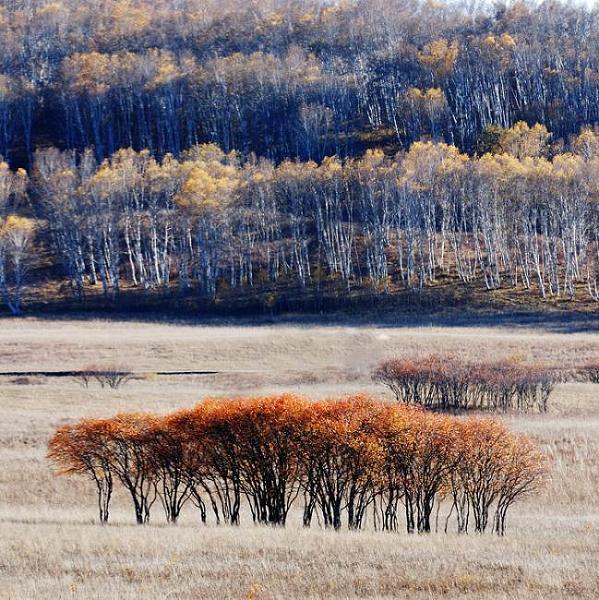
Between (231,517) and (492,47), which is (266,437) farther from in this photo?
(492,47)

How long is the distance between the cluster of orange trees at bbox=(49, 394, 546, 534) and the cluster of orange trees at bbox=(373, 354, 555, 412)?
20.2m

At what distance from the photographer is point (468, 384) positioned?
60188mm

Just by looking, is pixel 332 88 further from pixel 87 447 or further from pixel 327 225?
pixel 87 447

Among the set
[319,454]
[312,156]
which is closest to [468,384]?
[319,454]

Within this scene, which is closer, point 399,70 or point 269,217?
point 269,217

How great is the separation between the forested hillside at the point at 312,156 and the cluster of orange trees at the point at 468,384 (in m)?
30.6

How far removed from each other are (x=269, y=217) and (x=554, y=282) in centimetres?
3406

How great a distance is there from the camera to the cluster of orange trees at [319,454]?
1438 inches

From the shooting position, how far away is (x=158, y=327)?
85688 millimetres

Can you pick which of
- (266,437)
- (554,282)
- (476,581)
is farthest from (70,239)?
(476,581)

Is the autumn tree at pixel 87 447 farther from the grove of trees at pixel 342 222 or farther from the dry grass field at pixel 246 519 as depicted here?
the grove of trees at pixel 342 222

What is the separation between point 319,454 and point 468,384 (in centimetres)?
2543

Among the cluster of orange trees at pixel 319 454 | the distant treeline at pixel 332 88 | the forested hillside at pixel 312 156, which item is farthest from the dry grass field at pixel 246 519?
the distant treeline at pixel 332 88

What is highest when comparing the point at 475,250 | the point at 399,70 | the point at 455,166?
the point at 399,70
